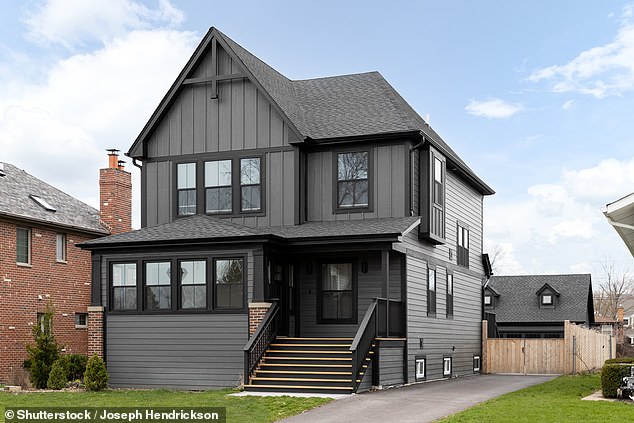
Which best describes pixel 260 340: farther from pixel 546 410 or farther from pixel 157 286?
pixel 546 410

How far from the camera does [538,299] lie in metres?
53.9

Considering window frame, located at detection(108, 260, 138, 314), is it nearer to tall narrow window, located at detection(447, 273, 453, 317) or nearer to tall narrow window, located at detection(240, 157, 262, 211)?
tall narrow window, located at detection(240, 157, 262, 211)

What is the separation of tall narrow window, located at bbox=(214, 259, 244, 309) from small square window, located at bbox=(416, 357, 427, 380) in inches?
229

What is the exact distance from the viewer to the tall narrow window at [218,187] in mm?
25562

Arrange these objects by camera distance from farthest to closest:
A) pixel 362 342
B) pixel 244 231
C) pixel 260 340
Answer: pixel 244 231 < pixel 260 340 < pixel 362 342

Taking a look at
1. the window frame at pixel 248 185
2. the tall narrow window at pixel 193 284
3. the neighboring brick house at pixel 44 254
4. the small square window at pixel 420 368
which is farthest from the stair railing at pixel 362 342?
the neighboring brick house at pixel 44 254

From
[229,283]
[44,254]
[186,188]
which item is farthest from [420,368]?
[44,254]

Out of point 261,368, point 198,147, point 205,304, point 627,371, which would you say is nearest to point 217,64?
point 198,147

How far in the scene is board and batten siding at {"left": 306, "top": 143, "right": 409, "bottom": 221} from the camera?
24.1 meters

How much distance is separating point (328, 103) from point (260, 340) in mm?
8773

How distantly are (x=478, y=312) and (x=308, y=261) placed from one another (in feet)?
36.0

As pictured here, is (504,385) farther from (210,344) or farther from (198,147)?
(198,147)

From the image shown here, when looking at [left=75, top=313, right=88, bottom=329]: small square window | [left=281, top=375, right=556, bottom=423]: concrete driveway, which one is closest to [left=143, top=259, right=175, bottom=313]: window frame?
[left=281, top=375, right=556, bottom=423]: concrete driveway

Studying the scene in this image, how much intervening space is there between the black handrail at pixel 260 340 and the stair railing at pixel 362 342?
2405 millimetres
